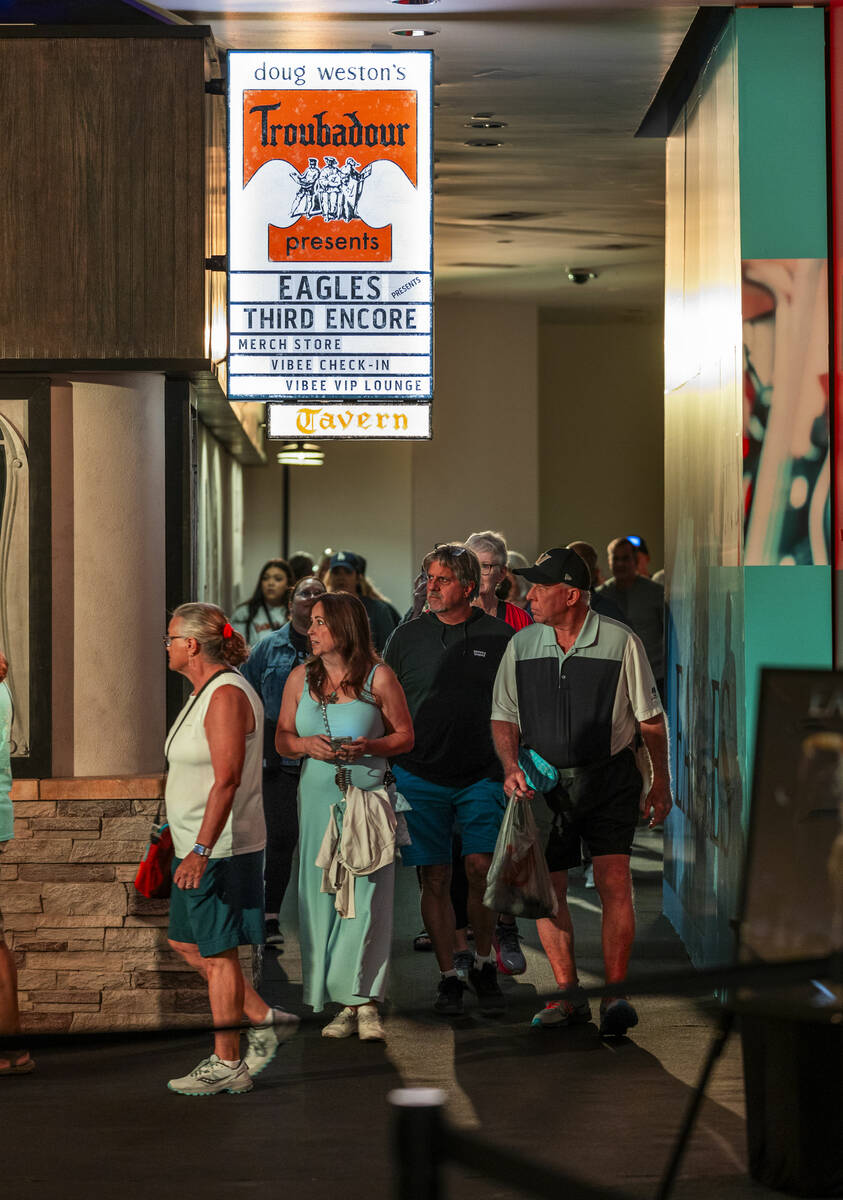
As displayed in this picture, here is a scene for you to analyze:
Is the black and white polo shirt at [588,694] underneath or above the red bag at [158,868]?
above

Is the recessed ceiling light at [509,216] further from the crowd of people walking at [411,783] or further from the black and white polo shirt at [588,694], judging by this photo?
the black and white polo shirt at [588,694]

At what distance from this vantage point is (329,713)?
20.8ft

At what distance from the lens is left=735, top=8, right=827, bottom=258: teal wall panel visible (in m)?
6.50

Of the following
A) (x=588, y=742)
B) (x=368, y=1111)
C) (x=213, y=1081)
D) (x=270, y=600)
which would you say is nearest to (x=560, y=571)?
(x=588, y=742)

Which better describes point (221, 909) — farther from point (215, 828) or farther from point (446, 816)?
point (446, 816)

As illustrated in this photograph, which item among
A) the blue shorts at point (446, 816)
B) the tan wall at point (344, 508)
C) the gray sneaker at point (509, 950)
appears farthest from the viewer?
the tan wall at point (344, 508)

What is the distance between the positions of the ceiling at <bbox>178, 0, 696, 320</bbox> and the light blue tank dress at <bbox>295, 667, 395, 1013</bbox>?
2946 mm

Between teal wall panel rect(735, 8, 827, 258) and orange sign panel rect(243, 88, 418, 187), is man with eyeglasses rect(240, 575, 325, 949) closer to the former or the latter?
orange sign panel rect(243, 88, 418, 187)

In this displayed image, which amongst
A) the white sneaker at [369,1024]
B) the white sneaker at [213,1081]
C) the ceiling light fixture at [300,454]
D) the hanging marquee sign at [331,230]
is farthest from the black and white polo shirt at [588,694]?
the ceiling light fixture at [300,454]

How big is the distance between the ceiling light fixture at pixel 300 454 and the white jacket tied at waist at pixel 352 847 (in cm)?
1163

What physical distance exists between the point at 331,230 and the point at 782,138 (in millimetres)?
1834

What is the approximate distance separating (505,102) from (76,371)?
130 inches

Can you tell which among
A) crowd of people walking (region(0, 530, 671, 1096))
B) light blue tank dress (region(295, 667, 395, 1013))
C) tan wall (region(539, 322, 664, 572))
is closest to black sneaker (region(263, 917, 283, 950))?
crowd of people walking (region(0, 530, 671, 1096))

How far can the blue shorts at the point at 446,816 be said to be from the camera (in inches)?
270
